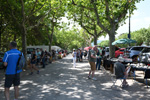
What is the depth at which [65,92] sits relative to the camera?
607 cm

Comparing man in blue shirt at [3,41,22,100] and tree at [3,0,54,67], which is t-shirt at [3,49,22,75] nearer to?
man in blue shirt at [3,41,22,100]

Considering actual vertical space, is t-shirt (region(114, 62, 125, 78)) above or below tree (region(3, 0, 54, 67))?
below

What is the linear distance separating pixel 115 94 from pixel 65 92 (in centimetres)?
180

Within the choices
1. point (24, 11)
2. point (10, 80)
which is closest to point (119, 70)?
point (10, 80)

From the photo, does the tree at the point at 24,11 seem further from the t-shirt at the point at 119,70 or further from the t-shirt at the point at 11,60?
the t-shirt at the point at 11,60

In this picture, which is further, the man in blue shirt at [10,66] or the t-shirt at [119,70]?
the t-shirt at [119,70]

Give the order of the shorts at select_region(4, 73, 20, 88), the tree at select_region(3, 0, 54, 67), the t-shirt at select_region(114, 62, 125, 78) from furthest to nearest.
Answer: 1. the tree at select_region(3, 0, 54, 67)
2. the t-shirt at select_region(114, 62, 125, 78)
3. the shorts at select_region(4, 73, 20, 88)

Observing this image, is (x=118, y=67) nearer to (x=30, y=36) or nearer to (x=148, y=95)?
(x=148, y=95)

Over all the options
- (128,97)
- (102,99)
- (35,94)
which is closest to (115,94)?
(128,97)

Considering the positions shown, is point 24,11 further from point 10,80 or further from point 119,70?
point 10,80

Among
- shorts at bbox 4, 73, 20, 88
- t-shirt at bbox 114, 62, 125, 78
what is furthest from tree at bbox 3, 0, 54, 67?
shorts at bbox 4, 73, 20, 88

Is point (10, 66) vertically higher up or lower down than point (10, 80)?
higher up

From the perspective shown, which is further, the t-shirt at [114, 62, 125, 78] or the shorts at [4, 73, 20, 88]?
the t-shirt at [114, 62, 125, 78]

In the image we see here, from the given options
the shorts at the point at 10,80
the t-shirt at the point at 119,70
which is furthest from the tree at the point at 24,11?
the shorts at the point at 10,80
